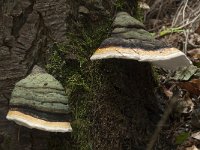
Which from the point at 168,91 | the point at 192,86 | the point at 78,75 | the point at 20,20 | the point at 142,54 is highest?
the point at 142,54

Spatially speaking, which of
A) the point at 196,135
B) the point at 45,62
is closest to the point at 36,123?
the point at 45,62

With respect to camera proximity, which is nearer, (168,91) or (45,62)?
(45,62)

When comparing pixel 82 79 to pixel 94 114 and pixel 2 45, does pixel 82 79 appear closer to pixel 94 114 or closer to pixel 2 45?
pixel 94 114

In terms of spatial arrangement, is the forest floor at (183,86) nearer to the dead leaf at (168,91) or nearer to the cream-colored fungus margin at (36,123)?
the dead leaf at (168,91)

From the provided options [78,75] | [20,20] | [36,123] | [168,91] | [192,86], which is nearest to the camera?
[36,123]

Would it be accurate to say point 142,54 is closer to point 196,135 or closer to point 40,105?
point 40,105

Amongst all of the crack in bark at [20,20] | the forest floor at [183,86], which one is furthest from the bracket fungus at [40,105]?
the forest floor at [183,86]

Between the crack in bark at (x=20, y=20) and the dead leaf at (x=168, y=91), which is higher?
the crack in bark at (x=20, y=20)
